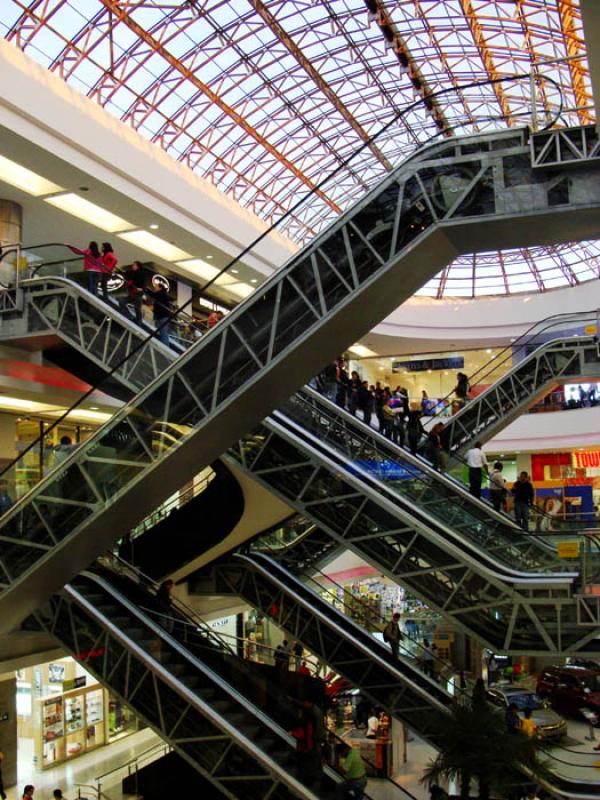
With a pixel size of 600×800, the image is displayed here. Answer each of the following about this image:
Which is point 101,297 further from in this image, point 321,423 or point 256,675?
point 256,675

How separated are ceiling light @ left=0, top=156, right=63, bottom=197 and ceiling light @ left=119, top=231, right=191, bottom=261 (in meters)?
4.66

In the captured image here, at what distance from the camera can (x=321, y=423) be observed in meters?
18.3

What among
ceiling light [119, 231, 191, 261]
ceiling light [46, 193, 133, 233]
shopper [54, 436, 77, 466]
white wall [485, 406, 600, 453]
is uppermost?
ceiling light [119, 231, 191, 261]

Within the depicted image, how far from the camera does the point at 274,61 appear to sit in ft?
125

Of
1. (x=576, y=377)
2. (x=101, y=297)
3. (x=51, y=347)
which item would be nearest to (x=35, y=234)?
(x=51, y=347)

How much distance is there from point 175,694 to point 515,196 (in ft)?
39.7

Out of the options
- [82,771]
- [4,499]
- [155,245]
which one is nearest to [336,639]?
[82,771]

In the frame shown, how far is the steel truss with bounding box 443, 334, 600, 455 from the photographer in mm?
25297

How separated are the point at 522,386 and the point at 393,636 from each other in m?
8.90

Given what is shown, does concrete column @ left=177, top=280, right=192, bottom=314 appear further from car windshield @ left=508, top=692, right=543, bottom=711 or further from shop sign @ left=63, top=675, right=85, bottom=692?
car windshield @ left=508, top=692, right=543, bottom=711

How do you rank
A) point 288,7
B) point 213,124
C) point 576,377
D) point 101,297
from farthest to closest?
point 213,124 → point 288,7 → point 576,377 → point 101,297

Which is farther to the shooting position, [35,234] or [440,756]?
[35,234]

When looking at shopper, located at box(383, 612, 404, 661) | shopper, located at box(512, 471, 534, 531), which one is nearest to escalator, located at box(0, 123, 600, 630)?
shopper, located at box(512, 471, 534, 531)

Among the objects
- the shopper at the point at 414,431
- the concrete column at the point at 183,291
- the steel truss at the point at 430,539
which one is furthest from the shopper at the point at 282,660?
the concrete column at the point at 183,291
